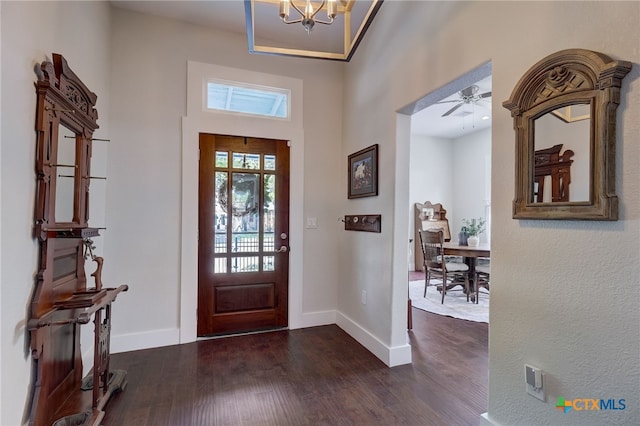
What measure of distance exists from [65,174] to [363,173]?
7.52ft

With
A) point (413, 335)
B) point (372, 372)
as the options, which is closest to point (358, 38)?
point (372, 372)

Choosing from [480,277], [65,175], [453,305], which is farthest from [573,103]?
[480,277]

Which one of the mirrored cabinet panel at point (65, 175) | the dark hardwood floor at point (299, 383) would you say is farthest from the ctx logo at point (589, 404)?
the mirrored cabinet panel at point (65, 175)

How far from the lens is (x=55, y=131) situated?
5.43 feet

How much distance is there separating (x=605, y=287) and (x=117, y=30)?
12.6ft

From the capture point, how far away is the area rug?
3779 millimetres

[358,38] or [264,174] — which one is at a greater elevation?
[358,38]

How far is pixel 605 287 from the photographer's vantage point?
1.18m

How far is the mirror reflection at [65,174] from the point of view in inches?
69.0

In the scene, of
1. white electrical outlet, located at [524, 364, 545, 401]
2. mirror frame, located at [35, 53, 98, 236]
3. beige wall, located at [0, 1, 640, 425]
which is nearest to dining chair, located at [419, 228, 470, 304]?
beige wall, located at [0, 1, 640, 425]

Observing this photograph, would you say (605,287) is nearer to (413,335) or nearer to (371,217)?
(371,217)

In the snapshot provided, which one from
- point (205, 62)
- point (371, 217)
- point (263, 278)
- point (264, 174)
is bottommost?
point (263, 278)

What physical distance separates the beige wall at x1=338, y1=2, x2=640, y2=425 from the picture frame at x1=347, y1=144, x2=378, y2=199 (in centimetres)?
65

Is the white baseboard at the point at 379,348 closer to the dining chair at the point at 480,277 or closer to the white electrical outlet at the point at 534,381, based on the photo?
the white electrical outlet at the point at 534,381
